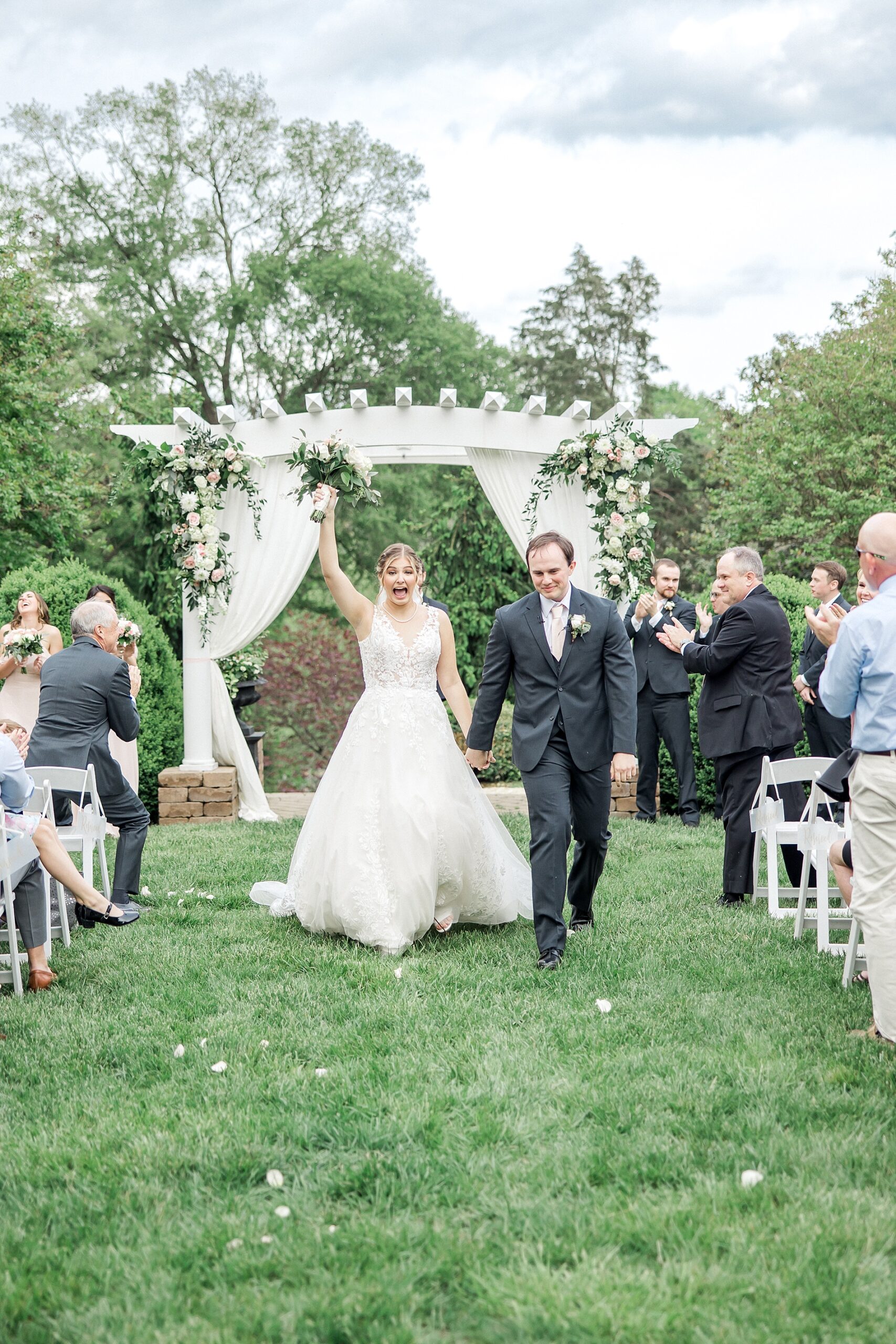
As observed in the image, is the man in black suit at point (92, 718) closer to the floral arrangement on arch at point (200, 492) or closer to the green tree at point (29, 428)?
the floral arrangement on arch at point (200, 492)

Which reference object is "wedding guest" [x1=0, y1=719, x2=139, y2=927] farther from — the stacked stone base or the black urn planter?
the black urn planter

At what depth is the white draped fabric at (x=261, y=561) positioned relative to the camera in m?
9.95

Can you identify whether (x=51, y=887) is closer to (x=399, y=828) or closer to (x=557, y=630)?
(x=399, y=828)

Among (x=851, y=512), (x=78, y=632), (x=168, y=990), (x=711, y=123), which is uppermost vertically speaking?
(x=711, y=123)

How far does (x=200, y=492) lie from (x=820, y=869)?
6378 millimetres

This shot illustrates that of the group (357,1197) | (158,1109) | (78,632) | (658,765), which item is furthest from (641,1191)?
(658,765)

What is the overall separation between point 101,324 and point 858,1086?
21511 millimetres

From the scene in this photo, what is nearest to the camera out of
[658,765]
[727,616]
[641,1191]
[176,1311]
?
[176,1311]

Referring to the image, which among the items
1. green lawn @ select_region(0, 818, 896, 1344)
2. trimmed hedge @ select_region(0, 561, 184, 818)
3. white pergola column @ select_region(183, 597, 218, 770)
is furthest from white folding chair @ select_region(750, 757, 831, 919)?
trimmed hedge @ select_region(0, 561, 184, 818)

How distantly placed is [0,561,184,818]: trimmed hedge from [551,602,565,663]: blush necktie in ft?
19.9

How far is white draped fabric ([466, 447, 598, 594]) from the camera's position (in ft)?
32.6

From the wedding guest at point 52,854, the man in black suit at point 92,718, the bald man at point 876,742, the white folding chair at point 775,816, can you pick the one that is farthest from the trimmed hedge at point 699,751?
the bald man at point 876,742

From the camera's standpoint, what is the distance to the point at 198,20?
2164 centimetres

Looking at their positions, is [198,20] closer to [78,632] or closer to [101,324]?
[101,324]
